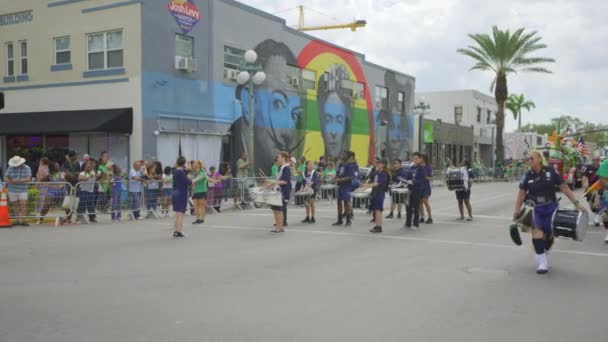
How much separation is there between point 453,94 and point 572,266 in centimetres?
5257

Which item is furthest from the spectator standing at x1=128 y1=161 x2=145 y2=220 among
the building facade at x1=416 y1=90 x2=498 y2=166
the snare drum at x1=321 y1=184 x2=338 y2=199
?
the building facade at x1=416 y1=90 x2=498 y2=166

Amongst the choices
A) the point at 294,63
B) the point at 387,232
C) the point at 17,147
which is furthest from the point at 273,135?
the point at 387,232

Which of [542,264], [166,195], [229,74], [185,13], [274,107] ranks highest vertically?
[185,13]

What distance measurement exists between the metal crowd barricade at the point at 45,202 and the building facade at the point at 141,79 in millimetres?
6093

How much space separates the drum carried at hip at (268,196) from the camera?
13.2 metres

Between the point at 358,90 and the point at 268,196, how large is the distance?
25166mm

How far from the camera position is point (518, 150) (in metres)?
59.3

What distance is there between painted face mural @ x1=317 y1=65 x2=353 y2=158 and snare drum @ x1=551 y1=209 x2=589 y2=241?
2506 centimetres

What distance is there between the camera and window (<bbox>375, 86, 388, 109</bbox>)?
40.2 metres

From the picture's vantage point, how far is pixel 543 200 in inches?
336

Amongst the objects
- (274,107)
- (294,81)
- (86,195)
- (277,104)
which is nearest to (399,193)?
(86,195)

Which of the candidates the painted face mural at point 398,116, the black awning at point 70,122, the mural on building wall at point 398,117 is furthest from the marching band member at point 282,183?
the painted face mural at point 398,116

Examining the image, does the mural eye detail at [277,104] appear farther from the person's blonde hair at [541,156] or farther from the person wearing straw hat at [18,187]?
the person's blonde hair at [541,156]

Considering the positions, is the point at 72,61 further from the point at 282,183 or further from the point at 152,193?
the point at 282,183
